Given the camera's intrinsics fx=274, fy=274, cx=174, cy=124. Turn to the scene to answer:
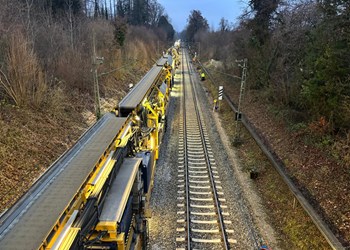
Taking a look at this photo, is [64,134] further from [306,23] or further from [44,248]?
[306,23]

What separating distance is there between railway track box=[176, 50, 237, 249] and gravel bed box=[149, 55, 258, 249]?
0.74ft

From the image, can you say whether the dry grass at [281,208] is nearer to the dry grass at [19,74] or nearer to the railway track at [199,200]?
the railway track at [199,200]

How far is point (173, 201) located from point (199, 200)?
1102mm

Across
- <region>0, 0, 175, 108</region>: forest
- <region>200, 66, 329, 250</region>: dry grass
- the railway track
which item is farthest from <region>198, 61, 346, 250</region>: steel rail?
<region>0, 0, 175, 108</region>: forest

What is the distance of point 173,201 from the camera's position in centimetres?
1153

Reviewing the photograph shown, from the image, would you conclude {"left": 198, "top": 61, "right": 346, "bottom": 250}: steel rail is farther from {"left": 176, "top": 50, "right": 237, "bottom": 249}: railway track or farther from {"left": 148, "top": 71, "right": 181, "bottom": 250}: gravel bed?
{"left": 148, "top": 71, "right": 181, "bottom": 250}: gravel bed

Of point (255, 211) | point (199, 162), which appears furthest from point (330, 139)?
point (199, 162)

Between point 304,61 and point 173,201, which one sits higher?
point 304,61

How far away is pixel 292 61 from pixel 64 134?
54.3ft

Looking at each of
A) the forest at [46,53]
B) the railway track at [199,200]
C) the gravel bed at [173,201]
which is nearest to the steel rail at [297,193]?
the gravel bed at [173,201]

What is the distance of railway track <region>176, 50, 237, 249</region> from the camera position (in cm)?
948

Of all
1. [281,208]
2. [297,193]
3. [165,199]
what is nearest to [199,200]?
[165,199]

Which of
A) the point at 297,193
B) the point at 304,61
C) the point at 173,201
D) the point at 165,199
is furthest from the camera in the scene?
the point at 304,61

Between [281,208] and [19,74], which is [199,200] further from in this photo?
[19,74]
